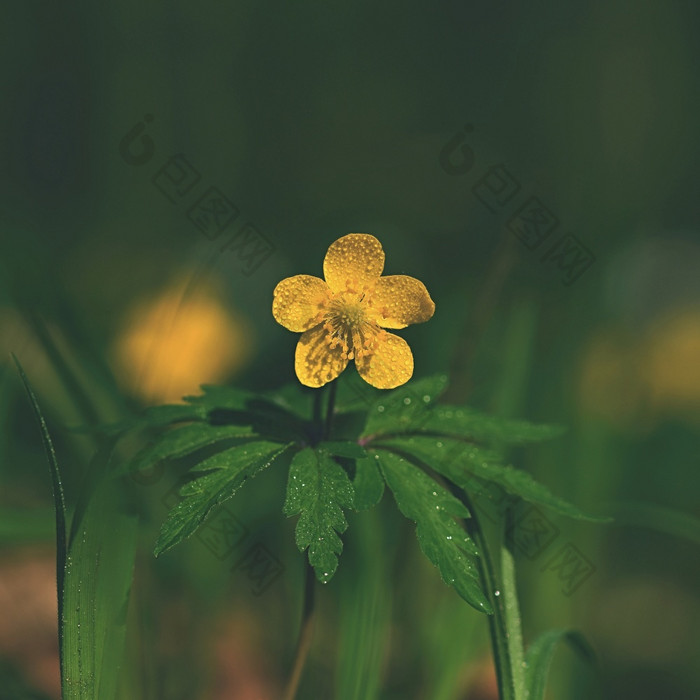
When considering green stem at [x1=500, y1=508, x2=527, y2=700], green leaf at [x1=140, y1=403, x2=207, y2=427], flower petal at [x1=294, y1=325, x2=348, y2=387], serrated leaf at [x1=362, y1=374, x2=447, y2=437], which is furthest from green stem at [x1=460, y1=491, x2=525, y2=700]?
green leaf at [x1=140, y1=403, x2=207, y2=427]

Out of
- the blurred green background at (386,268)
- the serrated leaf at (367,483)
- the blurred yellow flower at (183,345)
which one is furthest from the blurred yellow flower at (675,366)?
the serrated leaf at (367,483)

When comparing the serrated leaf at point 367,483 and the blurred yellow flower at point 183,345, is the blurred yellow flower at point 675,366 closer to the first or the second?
the blurred yellow flower at point 183,345

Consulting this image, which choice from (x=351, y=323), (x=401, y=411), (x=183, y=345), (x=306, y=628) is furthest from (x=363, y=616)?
(x=183, y=345)

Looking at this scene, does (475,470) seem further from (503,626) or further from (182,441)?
(182,441)

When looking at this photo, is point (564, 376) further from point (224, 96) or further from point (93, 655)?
point (224, 96)

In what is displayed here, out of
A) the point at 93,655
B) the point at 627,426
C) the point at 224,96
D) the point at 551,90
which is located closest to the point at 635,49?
the point at 551,90
